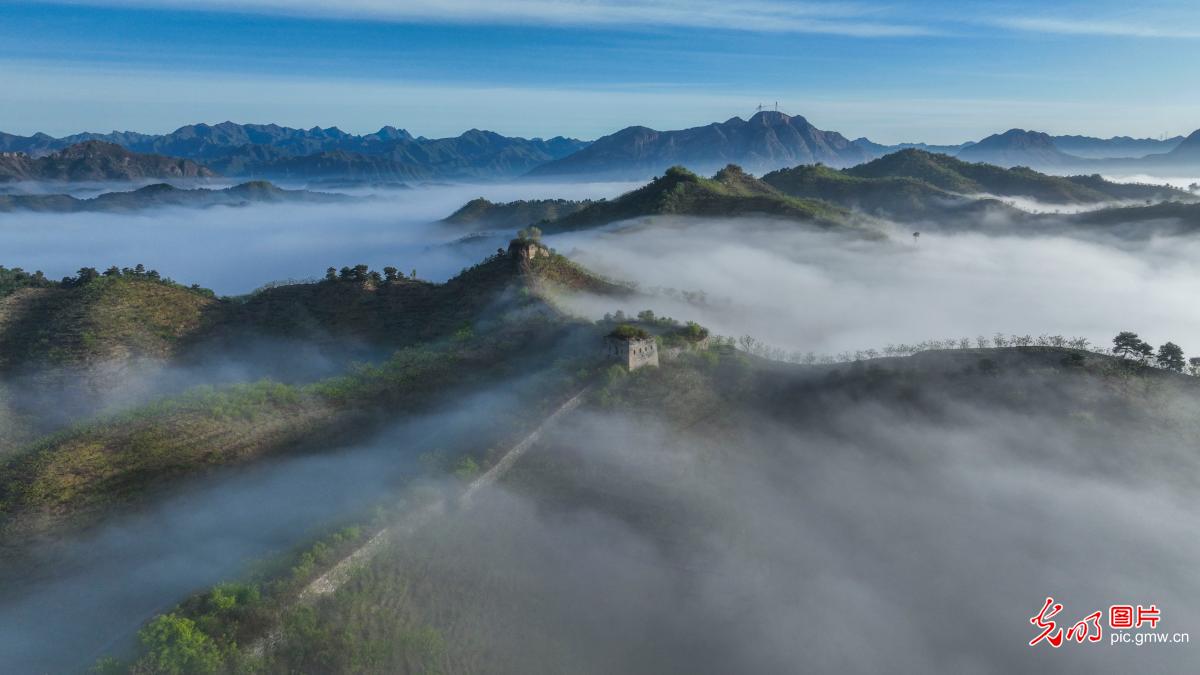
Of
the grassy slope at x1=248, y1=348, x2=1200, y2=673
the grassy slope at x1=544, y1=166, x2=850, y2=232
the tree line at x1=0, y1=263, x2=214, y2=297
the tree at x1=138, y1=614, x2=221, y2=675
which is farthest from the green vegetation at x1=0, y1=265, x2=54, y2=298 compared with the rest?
the grassy slope at x1=544, y1=166, x2=850, y2=232

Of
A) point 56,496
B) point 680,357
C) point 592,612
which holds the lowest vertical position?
point 592,612

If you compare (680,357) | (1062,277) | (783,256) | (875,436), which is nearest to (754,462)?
(875,436)

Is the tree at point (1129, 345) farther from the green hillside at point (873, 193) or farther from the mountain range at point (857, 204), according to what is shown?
the green hillside at point (873, 193)

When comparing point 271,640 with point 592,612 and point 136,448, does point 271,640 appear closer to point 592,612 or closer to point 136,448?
point 592,612

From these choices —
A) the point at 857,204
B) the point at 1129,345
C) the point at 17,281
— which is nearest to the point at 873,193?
the point at 857,204

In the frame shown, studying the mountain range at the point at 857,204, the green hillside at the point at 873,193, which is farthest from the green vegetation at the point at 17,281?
the green hillside at the point at 873,193

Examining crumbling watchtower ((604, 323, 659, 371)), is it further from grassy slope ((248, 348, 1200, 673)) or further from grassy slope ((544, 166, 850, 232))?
grassy slope ((544, 166, 850, 232))
